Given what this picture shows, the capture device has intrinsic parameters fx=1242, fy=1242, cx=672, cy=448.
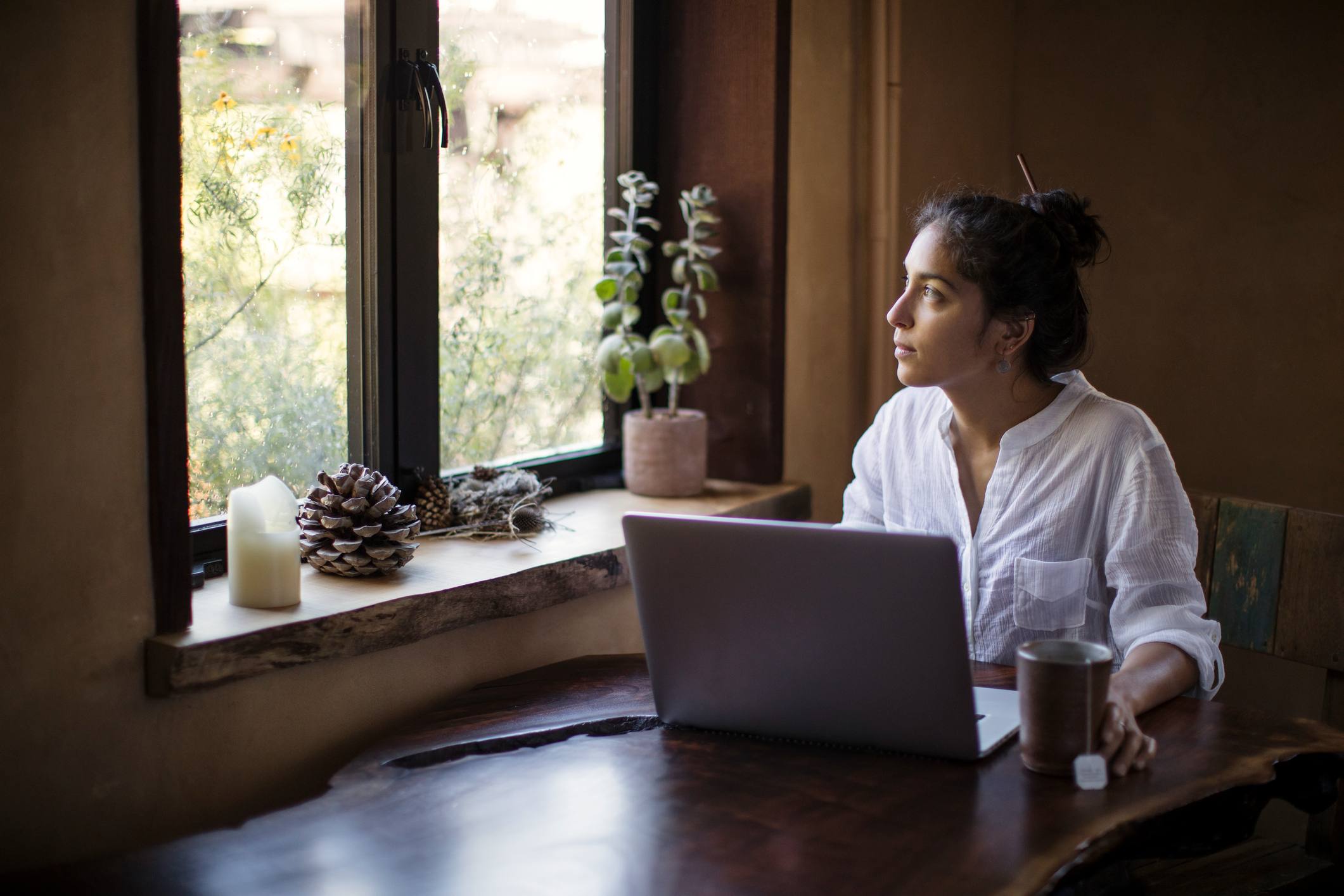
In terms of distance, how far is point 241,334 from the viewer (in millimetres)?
1716

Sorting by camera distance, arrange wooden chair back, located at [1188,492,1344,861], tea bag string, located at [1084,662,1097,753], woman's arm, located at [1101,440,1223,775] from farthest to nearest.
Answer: wooden chair back, located at [1188,492,1344,861] → woman's arm, located at [1101,440,1223,775] → tea bag string, located at [1084,662,1097,753]

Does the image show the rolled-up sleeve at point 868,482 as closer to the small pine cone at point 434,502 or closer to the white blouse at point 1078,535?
the white blouse at point 1078,535

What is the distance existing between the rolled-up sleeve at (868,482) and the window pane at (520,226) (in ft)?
1.90

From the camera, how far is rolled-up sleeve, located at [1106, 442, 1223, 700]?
1539 millimetres

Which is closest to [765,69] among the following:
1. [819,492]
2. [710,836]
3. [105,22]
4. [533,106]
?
[533,106]

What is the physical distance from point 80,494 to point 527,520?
2.53ft

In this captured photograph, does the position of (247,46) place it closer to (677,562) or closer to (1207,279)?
(677,562)

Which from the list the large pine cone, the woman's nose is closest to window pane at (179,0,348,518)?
the large pine cone

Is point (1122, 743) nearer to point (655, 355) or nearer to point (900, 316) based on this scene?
point (900, 316)

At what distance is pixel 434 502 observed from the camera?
1.95 m

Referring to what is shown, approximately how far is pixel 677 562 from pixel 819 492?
4.12 feet

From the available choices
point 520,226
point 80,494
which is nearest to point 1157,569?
point 520,226

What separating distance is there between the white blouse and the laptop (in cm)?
35

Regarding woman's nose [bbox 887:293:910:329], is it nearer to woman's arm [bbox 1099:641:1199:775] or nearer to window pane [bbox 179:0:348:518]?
woman's arm [bbox 1099:641:1199:775]
